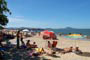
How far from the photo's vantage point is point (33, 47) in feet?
51.3

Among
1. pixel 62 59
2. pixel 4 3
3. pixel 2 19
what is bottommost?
pixel 62 59

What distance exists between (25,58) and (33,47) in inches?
184

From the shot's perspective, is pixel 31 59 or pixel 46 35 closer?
pixel 31 59

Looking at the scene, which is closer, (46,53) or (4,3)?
(4,3)

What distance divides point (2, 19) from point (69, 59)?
630 cm

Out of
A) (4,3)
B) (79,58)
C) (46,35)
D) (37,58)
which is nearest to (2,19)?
(4,3)

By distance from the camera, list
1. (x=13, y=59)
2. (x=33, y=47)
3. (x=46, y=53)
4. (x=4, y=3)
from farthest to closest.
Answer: (x=33, y=47) → (x=46, y=53) → (x=13, y=59) → (x=4, y=3)

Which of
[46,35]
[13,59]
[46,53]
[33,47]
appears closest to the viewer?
[13,59]

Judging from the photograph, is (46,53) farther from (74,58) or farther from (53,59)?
(74,58)

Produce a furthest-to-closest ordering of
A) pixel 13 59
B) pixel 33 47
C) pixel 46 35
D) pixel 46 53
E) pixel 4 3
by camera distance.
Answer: pixel 46 35, pixel 33 47, pixel 46 53, pixel 13 59, pixel 4 3

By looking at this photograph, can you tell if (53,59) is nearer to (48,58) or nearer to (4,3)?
(48,58)

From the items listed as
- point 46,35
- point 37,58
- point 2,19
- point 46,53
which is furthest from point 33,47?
point 46,35

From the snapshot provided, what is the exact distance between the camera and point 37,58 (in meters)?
11.1

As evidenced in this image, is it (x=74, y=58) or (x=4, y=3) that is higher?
(x=4, y=3)
